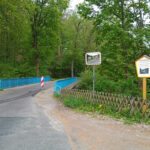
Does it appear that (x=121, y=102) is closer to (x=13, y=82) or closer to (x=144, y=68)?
(x=144, y=68)

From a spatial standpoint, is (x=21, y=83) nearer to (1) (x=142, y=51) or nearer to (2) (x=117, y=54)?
(2) (x=117, y=54)

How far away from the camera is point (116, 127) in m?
4.78

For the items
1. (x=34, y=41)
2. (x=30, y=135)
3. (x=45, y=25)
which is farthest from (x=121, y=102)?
(x=45, y=25)

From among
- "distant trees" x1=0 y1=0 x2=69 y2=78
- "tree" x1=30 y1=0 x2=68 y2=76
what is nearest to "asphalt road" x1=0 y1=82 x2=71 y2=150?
"distant trees" x1=0 y1=0 x2=69 y2=78

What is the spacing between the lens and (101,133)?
425 cm

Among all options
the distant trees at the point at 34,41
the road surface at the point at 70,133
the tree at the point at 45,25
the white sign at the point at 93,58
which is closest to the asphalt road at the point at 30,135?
the road surface at the point at 70,133

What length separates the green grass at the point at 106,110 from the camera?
5.41 metres

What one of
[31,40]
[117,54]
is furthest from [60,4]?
[117,54]

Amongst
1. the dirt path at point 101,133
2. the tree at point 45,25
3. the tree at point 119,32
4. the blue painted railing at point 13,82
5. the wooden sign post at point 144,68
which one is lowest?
the dirt path at point 101,133

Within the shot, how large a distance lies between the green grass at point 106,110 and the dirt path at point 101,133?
0.40m

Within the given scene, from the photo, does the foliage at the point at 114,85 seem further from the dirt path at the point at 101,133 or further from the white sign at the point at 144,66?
the dirt path at the point at 101,133

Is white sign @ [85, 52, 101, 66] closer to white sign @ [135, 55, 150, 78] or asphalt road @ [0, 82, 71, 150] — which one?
white sign @ [135, 55, 150, 78]

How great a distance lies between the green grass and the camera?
213 inches

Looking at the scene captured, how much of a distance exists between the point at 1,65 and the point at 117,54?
18.9 metres
